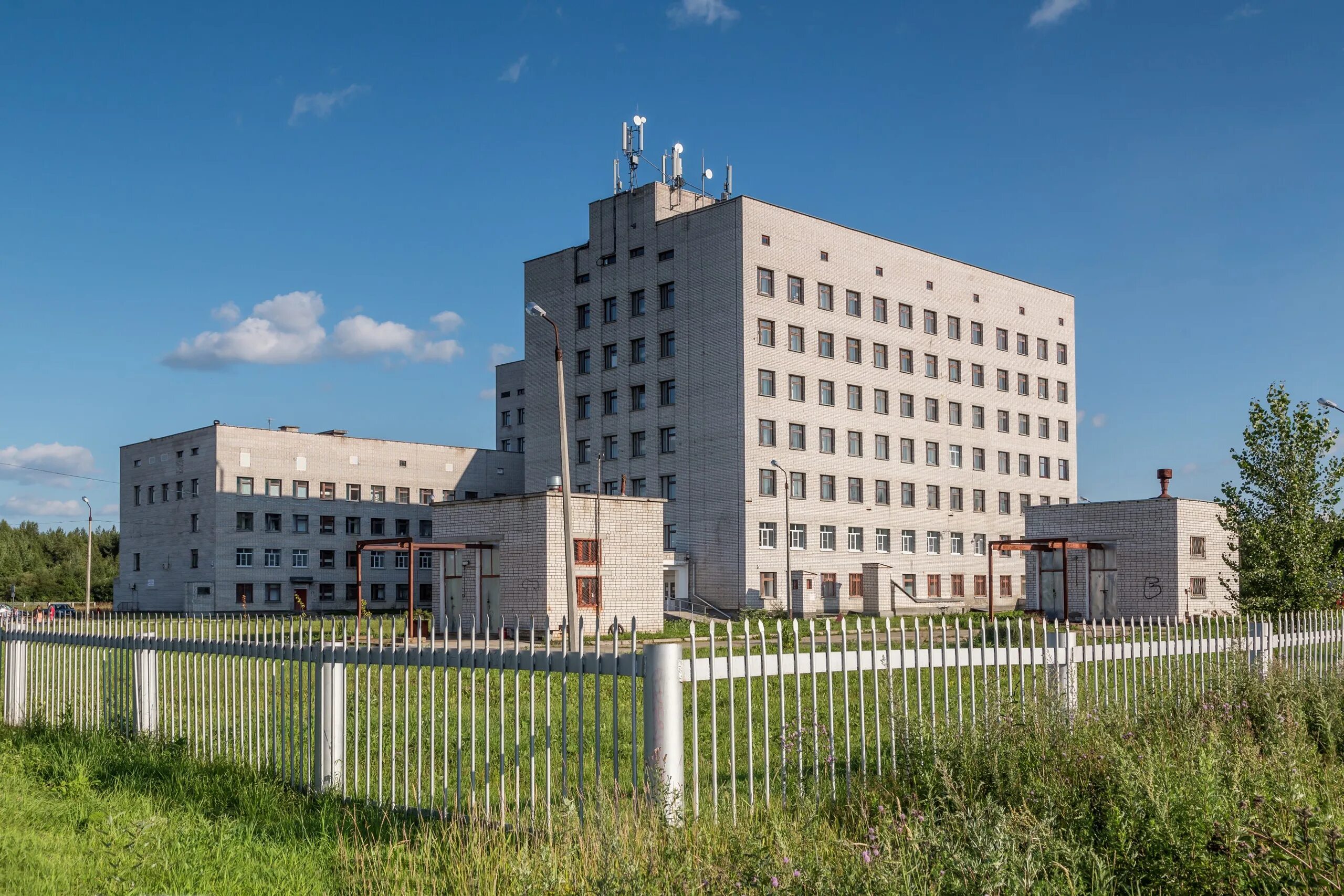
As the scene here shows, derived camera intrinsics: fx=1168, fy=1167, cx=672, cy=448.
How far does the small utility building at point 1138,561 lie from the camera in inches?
1793

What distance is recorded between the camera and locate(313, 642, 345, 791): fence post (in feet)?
30.8

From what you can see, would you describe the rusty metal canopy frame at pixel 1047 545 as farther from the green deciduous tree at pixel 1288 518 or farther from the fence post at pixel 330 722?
the fence post at pixel 330 722

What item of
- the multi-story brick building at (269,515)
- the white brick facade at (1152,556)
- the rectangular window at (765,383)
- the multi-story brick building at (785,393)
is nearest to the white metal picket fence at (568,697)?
the white brick facade at (1152,556)

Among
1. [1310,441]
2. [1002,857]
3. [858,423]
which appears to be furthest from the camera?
[858,423]

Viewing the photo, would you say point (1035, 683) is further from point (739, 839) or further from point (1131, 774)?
point (739, 839)

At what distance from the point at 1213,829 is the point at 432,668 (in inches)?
217

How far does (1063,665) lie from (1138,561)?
38.6 m

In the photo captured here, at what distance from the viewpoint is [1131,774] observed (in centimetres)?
613

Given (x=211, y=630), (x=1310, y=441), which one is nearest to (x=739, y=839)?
(x=211, y=630)

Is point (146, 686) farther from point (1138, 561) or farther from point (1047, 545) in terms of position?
point (1138, 561)

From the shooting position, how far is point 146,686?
12.0 m

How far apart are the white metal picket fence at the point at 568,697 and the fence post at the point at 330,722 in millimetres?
15

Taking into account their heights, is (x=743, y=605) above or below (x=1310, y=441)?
below

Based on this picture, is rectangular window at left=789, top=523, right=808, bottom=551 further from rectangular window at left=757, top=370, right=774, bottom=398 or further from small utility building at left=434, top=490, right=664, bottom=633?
small utility building at left=434, top=490, right=664, bottom=633
